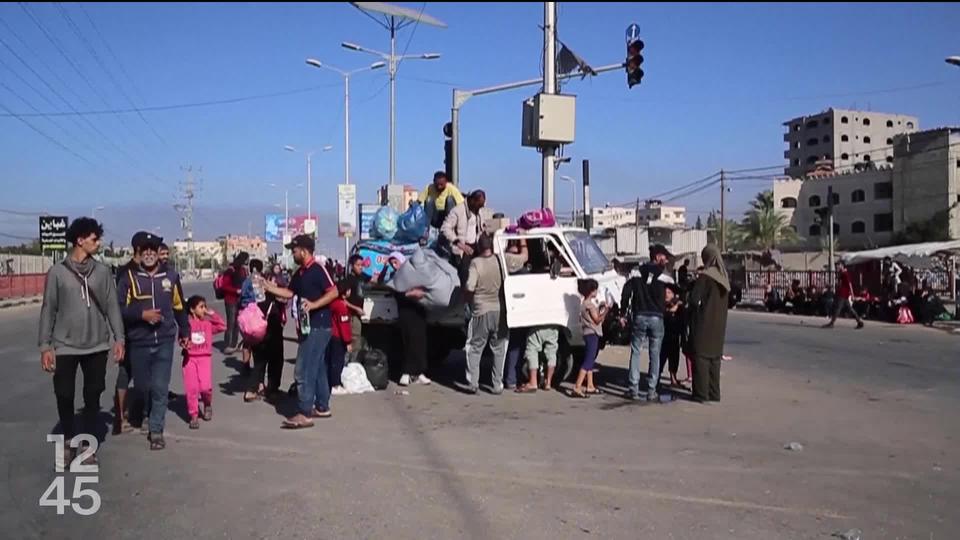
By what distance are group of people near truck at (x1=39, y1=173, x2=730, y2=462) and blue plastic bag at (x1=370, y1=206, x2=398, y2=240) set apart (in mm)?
562

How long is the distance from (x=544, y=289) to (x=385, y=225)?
307cm

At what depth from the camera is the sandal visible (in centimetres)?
749

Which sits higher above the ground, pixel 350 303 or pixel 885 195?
pixel 885 195

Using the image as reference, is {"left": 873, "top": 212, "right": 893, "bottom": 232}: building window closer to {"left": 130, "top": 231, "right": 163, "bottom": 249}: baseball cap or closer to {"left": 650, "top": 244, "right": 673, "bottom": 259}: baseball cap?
{"left": 650, "top": 244, "right": 673, "bottom": 259}: baseball cap

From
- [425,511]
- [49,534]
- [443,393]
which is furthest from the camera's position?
[443,393]

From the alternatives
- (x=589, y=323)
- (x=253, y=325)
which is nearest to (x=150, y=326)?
(x=253, y=325)

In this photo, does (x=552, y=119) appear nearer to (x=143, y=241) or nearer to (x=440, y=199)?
(x=440, y=199)

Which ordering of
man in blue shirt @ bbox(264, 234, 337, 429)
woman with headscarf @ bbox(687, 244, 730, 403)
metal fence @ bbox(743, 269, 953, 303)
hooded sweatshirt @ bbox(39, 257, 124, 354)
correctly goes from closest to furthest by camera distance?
hooded sweatshirt @ bbox(39, 257, 124, 354) → man in blue shirt @ bbox(264, 234, 337, 429) → woman with headscarf @ bbox(687, 244, 730, 403) → metal fence @ bbox(743, 269, 953, 303)

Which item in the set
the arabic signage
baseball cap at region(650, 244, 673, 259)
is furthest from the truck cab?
the arabic signage

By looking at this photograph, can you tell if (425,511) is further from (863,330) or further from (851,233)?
(851,233)

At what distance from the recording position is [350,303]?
11312 mm

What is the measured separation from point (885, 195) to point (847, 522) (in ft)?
251

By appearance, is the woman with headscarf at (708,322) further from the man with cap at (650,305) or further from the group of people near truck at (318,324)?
the man with cap at (650,305)

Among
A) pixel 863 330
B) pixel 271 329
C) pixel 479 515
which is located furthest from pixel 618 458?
pixel 863 330
